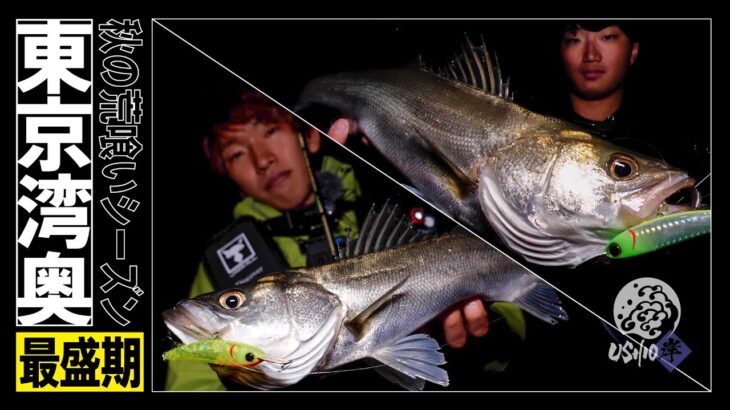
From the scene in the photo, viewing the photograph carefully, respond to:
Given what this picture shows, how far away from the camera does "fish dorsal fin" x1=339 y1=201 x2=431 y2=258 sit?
7.46ft

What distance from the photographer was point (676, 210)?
6.64ft

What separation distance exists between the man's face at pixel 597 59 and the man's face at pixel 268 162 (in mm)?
1022

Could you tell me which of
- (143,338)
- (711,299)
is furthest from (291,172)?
(711,299)

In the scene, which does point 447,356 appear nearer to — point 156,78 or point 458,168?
point 458,168

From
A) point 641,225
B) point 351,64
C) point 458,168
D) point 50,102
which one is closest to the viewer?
point 641,225

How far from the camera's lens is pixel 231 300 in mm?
2137

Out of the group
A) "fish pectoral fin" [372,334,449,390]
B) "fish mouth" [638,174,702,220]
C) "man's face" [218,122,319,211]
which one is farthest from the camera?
"man's face" [218,122,319,211]

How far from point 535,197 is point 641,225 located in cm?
30

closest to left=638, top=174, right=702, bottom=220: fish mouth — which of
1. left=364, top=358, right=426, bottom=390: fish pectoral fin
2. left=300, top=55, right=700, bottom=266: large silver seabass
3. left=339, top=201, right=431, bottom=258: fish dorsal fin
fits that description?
left=300, top=55, right=700, bottom=266: large silver seabass

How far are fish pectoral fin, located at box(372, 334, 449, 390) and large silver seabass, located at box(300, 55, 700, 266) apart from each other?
1.31 ft

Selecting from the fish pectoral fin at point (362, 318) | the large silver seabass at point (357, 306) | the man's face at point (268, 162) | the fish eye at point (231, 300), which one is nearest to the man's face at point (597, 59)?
the large silver seabass at point (357, 306)

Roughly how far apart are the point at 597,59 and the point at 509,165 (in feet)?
1.79

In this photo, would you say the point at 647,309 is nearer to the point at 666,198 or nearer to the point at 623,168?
the point at 666,198

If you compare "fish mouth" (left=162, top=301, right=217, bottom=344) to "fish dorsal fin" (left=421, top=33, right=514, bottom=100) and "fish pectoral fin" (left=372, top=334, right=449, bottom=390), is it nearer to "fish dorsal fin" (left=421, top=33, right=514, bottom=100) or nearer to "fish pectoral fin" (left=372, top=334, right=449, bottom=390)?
"fish pectoral fin" (left=372, top=334, right=449, bottom=390)
